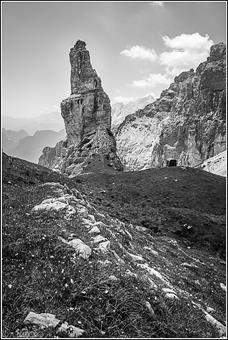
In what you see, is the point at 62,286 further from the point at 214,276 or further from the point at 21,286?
the point at 214,276

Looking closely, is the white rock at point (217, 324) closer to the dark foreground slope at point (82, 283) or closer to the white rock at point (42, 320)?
the dark foreground slope at point (82, 283)

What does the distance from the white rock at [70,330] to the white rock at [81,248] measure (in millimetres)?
2977

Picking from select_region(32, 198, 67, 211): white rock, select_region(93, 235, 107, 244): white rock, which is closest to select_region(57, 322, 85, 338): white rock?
select_region(93, 235, 107, 244): white rock

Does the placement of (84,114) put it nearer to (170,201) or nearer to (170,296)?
(170,201)

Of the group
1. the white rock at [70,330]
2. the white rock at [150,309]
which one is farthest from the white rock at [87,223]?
the white rock at [70,330]

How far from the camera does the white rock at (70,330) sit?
22.6 ft

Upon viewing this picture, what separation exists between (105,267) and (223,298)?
9.95 meters

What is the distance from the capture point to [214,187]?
6419 centimetres

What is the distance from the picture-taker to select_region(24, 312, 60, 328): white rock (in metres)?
6.92

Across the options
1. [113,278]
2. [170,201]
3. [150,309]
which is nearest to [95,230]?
[113,278]

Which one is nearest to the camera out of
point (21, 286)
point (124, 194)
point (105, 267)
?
point (21, 286)

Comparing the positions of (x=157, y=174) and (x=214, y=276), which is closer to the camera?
(x=214, y=276)

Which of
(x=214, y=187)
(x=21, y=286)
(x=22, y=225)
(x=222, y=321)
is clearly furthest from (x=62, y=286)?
(x=214, y=187)

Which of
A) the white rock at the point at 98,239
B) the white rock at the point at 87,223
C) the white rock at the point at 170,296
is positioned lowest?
the white rock at the point at 170,296
